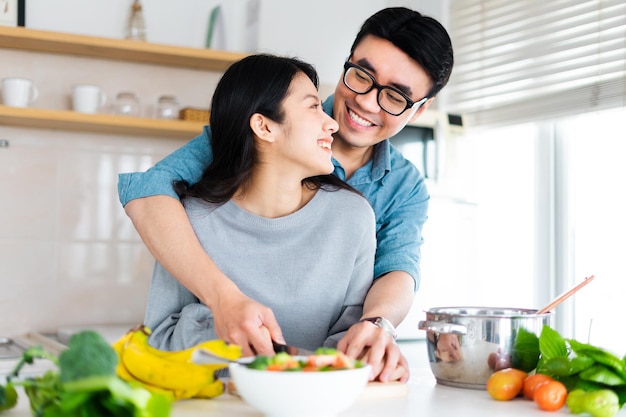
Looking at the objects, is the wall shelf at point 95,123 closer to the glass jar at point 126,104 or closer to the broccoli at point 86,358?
the glass jar at point 126,104

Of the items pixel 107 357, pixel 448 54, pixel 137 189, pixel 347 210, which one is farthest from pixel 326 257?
pixel 107 357

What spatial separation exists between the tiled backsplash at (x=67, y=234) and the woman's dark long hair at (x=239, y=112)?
A: 1.58m

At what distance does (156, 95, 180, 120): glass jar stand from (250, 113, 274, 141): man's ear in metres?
→ 1.47

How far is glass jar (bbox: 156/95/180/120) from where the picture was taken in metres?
2.95

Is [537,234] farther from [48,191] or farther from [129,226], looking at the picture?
[48,191]

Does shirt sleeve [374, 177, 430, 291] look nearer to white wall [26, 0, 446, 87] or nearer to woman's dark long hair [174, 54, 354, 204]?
woman's dark long hair [174, 54, 354, 204]

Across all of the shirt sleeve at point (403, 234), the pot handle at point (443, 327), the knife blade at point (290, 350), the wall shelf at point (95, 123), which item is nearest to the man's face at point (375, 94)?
the shirt sleeve at point (403, 234)

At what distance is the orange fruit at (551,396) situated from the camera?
3.61ft

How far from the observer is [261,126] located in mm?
1562

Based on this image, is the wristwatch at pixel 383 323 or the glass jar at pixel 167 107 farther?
the glass jar at pixel 167 107

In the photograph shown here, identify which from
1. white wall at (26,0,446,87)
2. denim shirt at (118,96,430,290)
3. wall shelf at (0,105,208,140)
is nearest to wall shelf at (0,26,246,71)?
white wall at (26,0,446,87)

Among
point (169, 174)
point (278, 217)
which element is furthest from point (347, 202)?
point (169, 174)

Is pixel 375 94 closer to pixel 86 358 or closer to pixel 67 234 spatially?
pixel 86 358

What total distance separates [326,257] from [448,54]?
1.98ft
